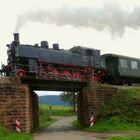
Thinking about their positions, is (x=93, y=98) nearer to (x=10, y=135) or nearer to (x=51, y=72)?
(x=51, y=72)

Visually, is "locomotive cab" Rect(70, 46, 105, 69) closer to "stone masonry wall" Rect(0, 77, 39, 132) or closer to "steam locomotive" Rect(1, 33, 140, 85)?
"steam locomotive" Rect(1, 33, 140, 85)

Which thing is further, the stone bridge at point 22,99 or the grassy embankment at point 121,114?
the grassy embankment at point 121,114

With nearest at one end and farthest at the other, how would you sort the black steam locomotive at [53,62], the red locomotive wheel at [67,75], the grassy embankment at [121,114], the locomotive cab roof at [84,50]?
the grassy embankment at [121,114], the black steam locomotive at [53,62], the red locomotive wheel at [67,75], the locomotive cab roof at [84,50]

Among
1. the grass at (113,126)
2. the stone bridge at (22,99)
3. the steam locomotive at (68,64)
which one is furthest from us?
the steam locomotive at (68,64)

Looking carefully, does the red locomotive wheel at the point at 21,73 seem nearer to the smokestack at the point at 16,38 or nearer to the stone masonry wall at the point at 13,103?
the stone masonry wall at the point at 13,103

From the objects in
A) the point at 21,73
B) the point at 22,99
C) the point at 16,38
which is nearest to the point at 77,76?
the point at 21,73

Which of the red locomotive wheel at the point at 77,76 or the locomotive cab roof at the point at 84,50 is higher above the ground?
the locomotive cab roof at the point at 84,50

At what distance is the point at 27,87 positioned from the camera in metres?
24.1

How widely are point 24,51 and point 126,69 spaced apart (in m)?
12.5

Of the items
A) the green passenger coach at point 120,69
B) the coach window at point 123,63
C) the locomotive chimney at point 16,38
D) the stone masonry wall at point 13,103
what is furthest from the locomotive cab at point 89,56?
the stone masonry wall at point 13,103

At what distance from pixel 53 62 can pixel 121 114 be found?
23.3 feet

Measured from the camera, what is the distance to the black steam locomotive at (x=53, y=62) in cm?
2708

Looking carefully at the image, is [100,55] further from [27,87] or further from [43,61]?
[27,87]

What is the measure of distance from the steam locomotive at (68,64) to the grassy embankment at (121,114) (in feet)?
11.1
